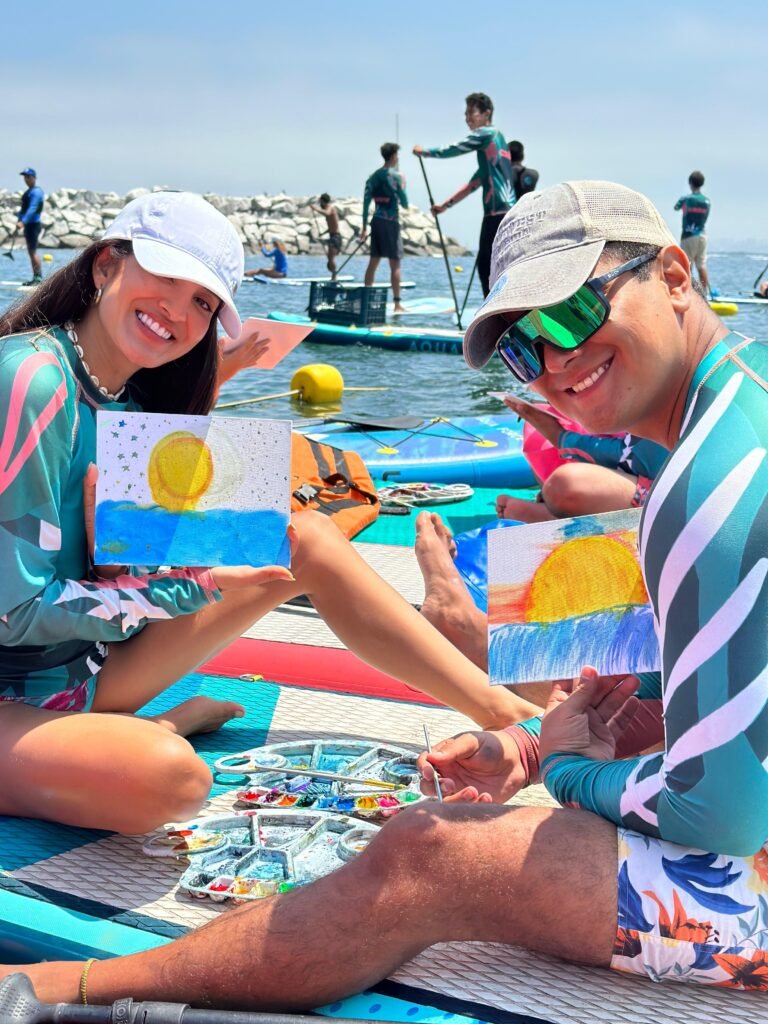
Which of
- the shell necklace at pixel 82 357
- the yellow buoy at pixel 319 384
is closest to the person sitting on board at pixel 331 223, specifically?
the yellow buoy at pixel 319 384

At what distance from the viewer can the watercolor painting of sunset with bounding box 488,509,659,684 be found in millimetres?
1946

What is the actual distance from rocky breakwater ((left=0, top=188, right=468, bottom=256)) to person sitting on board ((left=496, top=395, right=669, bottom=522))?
5226 cm

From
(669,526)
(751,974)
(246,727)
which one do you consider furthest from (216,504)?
(751,974)

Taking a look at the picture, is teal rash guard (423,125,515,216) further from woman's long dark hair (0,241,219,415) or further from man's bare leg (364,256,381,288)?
woman's long dark hair (0,241,219,415)

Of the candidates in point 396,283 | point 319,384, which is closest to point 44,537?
point 319,384

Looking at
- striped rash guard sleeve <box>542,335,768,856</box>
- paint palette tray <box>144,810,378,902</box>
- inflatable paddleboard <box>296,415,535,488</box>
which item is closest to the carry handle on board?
paint palette tray <box>144,810,378,902</box>

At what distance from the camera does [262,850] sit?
2.31 meters

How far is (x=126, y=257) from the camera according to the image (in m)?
2.40

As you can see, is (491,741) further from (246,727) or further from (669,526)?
(246,727)

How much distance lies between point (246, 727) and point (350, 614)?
0.57 meters

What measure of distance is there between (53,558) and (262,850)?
734 millimetres

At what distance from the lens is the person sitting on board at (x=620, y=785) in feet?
4.89

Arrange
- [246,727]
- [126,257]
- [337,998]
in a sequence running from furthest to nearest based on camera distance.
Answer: [246,727] → [126,257] → [337,998]

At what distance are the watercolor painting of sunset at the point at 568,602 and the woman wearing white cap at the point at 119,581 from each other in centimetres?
54
